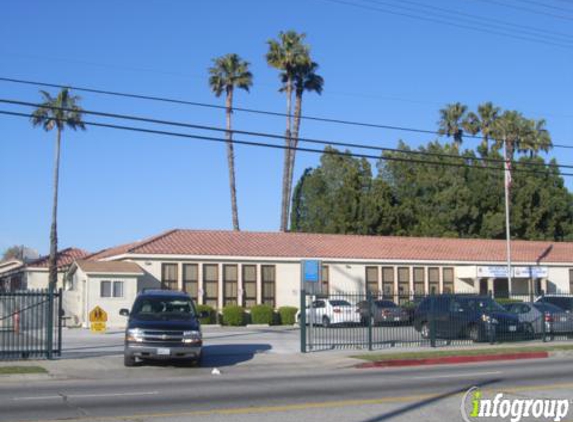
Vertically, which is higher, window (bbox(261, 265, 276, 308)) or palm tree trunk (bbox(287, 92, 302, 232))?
palm tree trunk (bbox(287, 92, 302, 232))

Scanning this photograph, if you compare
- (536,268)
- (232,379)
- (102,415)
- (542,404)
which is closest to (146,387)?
(232,379)

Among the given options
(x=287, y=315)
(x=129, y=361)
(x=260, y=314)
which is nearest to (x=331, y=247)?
(x=287, y=315)

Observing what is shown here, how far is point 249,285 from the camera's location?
148 ft

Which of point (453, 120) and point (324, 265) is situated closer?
point (324, 265)

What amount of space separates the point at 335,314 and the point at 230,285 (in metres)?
15.0

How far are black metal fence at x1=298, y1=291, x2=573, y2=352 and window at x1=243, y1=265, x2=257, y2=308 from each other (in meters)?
14.5

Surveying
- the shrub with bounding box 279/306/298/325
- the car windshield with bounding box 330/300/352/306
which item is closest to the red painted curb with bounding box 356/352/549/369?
the car windshield with bounding box 330/300/352/306

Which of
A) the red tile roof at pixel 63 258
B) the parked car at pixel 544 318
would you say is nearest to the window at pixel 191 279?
the red tile roof at pixel 63 258

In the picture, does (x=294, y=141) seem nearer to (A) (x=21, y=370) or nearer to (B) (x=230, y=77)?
(B) (x=230, y=77)

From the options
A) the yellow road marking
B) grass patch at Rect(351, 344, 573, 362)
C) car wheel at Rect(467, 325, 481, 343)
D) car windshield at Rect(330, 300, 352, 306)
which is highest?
car windshield at Rect(330, 300, 352, 306)

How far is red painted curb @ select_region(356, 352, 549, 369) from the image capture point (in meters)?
22.1

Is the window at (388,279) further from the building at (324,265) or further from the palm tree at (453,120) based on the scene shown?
the palm tree at (453,120)

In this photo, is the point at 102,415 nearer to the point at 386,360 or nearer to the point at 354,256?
the point at 386,360

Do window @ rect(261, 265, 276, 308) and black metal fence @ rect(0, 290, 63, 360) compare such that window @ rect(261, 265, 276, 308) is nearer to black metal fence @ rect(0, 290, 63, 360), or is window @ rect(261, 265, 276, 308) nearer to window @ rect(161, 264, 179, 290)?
window @ rect(161, 264, 179, 290)
